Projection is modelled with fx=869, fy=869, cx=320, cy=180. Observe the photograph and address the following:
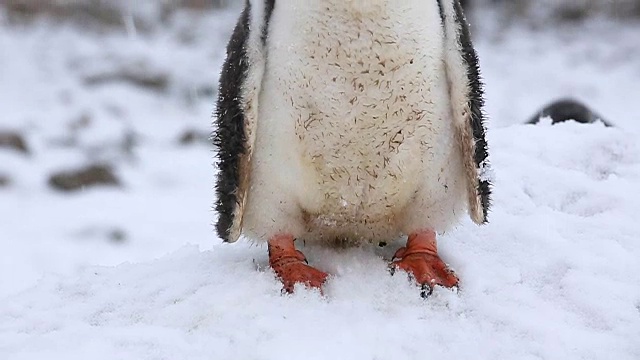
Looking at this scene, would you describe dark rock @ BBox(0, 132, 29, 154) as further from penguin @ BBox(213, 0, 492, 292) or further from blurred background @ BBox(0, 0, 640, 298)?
penguin @ BBox(213, 0, 492, 292)

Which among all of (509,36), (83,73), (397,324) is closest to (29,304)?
(397,324)

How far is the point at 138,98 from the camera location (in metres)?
7.93

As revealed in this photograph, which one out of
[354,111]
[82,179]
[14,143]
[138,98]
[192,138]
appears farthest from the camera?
[138,98]

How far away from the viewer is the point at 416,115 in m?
1.90

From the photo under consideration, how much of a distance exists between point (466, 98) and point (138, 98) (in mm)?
6347

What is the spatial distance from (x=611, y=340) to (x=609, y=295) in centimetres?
19

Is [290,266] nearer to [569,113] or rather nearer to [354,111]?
[354,111]

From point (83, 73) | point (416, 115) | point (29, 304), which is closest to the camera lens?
point (416, 115)

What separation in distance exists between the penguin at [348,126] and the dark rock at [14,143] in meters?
4.59

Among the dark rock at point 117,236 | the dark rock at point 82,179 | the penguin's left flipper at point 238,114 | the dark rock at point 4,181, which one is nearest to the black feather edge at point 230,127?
the penguin's left flipper at point 238,114

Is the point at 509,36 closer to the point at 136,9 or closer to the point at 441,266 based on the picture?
the point at 136,9

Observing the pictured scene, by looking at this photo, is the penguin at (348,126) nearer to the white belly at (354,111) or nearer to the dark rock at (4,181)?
the white belly at (354,111)

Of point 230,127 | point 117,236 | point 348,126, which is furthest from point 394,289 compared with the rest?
point 117,236

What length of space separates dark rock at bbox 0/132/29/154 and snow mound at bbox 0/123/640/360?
13.9 ft
